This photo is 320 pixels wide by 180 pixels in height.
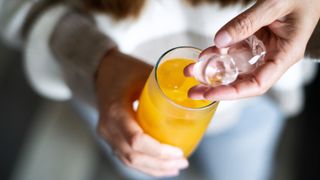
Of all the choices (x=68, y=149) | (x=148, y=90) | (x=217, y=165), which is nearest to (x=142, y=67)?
(x=148, y=90)

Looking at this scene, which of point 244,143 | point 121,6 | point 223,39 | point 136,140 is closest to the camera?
point 223,39

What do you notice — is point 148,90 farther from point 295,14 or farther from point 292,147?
point 292,147

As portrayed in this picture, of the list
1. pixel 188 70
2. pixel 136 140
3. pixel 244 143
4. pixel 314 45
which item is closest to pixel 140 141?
pixel 136 140

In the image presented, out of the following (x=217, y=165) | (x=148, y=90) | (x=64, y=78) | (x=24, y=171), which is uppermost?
(x=148, y=90)

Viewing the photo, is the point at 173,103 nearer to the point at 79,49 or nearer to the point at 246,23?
the point at 246,23

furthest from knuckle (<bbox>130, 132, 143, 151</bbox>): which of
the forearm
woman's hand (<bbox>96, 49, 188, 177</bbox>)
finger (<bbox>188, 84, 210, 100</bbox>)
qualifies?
the forearm

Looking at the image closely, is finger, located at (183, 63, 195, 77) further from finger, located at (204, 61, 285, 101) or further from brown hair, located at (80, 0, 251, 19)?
brown hair, located at (80, 0, 251, 19)
